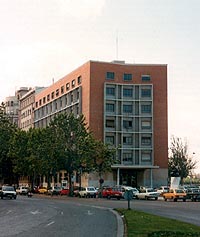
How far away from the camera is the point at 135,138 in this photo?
10038cm

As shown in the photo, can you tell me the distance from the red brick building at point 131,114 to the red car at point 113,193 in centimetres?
2785

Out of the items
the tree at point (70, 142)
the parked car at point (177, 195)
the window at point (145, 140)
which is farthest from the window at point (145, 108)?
the parked car at point (177, 195)

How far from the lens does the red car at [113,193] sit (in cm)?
6675

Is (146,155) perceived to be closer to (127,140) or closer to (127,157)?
(127,157)

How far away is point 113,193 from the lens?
67875 millimetres

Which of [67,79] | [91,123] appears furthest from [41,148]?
[67,79]

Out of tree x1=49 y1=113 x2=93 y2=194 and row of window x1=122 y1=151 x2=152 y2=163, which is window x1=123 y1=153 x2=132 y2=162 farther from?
tree x1=49 y1=113 x2=93 y2=194

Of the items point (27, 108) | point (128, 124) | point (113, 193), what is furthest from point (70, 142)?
point (27, 108)

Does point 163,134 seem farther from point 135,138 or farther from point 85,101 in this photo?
point 85,101

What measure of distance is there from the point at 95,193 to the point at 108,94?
30612 millimetres

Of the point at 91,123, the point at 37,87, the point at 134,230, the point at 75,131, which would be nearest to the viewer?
the point at 134,230

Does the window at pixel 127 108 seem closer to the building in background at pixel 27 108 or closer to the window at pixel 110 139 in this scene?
the window at pixel 110 139

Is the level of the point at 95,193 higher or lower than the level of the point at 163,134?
lower

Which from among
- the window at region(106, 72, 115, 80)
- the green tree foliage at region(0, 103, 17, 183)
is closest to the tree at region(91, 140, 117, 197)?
the green tree foliage at region(0, 103, 17, 183)
